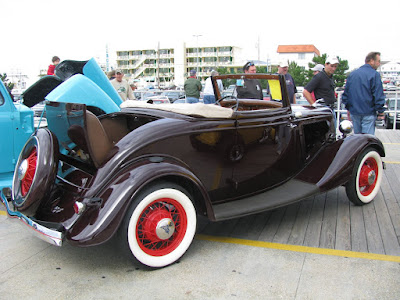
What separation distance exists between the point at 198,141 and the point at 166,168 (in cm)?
50

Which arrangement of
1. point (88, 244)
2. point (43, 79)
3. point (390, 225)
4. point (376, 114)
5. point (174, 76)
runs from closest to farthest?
1. point (88, 244)
2. point (390, 225)
3. point (43, 79)
4. point (376, 114)
5. point (174, 76)

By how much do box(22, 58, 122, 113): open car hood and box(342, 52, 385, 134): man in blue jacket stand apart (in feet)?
11.7

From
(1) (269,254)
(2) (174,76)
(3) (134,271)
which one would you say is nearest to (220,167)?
(1) (269,254)

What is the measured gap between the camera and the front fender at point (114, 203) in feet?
8.81

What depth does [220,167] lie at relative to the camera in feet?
11.5

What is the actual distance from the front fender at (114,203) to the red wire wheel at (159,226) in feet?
0.34

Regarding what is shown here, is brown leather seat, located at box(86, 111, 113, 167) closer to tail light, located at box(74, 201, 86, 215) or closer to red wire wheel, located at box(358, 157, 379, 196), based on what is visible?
tail light, located at box(74, 201, 86, 215)

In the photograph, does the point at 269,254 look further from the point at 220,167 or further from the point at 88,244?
the point at 88,244

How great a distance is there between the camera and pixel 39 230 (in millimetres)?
2883

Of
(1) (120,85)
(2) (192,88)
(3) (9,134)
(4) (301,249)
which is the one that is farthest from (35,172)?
(2) (192,88)

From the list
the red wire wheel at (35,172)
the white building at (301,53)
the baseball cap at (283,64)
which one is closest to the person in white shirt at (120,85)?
the baseball cap at (283,64)

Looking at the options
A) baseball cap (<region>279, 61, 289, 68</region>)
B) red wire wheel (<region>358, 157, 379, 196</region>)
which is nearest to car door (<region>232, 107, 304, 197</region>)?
red wire wheel (<region>358, 157, 379, 196</region>)

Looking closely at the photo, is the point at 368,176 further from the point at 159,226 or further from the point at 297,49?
the point at 297,49

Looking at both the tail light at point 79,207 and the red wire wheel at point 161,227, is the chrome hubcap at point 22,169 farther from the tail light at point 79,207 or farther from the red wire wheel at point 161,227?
the red wire wheel at point 161,227
